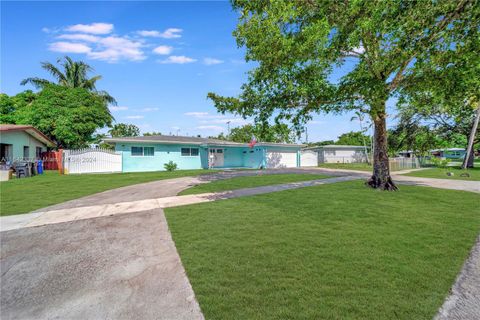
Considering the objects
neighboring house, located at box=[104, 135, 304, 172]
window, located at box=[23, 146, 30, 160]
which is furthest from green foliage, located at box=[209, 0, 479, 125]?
window, located at box=[23, 146, 30, 160]

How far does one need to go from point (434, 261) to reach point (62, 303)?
5146 mm

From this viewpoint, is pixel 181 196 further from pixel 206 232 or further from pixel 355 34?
pixel 355 34

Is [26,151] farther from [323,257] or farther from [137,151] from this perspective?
[323,257]

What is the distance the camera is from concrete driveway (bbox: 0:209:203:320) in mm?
2656

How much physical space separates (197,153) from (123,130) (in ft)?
117

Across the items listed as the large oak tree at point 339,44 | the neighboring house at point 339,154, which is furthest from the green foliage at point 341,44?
the neighboring house at point 339,154

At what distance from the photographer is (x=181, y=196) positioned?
9078 mm

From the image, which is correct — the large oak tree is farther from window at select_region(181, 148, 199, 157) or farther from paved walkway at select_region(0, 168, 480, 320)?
window at select_region(181, 148, 199, 157)

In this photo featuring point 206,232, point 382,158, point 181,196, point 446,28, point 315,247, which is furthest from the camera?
point 382,158

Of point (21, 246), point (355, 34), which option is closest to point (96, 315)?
point (21, 246)

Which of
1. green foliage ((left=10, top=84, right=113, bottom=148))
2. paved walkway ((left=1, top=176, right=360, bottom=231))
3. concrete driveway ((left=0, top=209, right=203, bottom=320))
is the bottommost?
concrete driveway ((left=0, top=209, right=203, bottom=320))

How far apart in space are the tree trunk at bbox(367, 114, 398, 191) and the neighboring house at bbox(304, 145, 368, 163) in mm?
30146

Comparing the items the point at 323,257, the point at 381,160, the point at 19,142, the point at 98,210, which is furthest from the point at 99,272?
the point at 19,142

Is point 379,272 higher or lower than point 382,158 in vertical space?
lower
